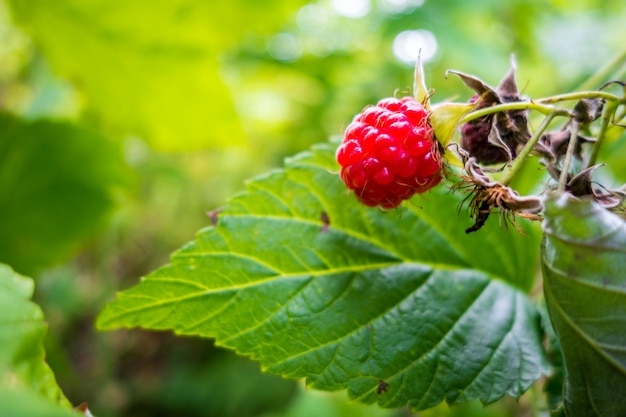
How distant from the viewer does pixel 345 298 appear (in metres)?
0.85

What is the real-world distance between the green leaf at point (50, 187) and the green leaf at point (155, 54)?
52 cm

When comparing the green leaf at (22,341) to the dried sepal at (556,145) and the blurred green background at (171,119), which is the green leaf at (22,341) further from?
the blurred green background at (171,119)

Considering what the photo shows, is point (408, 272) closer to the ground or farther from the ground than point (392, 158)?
closer to the ground

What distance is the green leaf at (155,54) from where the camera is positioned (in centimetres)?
204

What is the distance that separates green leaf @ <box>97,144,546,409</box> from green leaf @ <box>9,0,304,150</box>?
1.42m

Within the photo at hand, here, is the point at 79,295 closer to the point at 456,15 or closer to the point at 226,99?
the point at 226,99

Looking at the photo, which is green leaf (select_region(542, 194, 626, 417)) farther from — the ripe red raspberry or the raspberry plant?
the ripe red raspberry

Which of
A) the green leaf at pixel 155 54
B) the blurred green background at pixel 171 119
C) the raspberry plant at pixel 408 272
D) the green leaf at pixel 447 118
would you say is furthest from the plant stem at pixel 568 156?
the green leaf at pixel 155 54

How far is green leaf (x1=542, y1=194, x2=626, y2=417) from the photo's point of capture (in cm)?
60

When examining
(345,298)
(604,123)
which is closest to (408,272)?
(345,298)

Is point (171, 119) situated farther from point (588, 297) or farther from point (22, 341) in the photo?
point (588, 297)

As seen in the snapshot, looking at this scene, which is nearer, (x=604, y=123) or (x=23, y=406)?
(x=23, y=406)

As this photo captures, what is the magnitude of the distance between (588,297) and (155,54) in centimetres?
189

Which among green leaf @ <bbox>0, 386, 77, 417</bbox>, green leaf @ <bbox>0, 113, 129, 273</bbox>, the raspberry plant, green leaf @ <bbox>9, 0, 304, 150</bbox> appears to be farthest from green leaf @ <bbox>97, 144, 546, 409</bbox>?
green leaf @ <bbox>9, 0, 304, 150</bbox>
